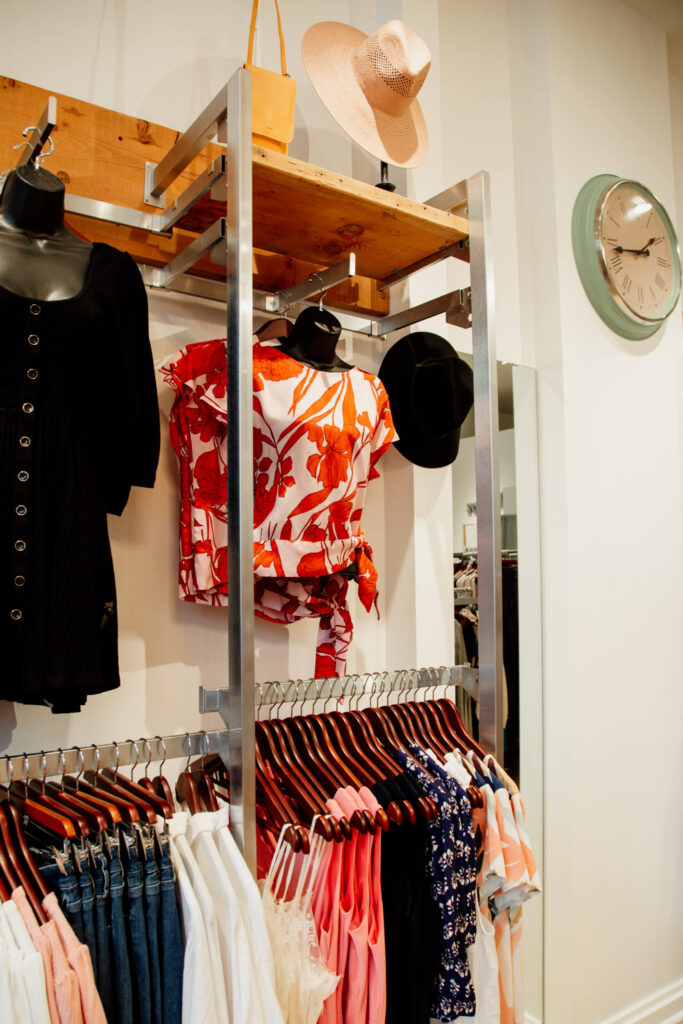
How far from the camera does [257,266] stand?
70.0 inches

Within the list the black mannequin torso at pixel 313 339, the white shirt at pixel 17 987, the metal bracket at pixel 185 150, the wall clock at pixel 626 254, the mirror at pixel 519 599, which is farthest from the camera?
the wall clock at pixel 626 254

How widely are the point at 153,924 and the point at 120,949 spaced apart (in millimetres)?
51

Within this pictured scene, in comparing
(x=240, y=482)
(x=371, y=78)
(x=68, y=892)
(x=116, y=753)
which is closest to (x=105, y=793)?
(x=116, y=753)

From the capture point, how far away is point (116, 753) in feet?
3.84

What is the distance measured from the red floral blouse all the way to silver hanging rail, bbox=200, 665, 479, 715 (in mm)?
179

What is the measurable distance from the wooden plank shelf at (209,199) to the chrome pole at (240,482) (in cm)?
9

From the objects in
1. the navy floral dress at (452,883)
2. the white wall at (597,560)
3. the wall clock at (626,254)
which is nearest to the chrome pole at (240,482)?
the navy floral dress at (452,883)

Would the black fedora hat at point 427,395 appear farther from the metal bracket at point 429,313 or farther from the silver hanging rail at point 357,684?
the silver hanging rail at point 357,684

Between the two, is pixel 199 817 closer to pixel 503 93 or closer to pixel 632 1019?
pixel 632 1019

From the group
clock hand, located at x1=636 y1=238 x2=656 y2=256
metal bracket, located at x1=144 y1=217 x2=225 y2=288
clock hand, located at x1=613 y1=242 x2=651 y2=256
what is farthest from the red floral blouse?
clock hand, located at x1=636 y1=238 x2=656 y2=256

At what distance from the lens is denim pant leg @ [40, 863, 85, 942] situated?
0.94 metres

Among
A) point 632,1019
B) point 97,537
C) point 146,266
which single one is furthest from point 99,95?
point 632,1019

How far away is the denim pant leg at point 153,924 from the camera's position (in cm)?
98

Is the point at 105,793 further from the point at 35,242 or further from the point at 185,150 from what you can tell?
the point at 185,150
